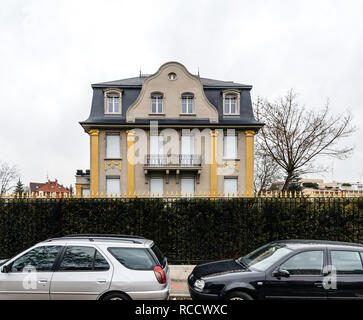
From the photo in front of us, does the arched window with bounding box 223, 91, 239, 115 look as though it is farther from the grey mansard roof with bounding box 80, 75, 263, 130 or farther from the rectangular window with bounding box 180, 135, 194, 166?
the rectangular window with bounding box 180, 135, 194, 166

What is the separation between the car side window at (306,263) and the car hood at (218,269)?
91 centimetres

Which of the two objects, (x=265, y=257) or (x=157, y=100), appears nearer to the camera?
(x=265, y=257)

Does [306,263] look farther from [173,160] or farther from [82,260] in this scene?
[173,160]

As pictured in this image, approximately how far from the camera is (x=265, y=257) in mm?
6105

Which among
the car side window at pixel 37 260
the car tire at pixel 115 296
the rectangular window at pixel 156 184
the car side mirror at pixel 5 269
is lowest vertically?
the car tire at pixel 115 296

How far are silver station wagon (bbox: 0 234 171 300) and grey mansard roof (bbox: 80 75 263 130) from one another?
51.5 ft

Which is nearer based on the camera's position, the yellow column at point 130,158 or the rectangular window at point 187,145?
the yellow column at point 130,158

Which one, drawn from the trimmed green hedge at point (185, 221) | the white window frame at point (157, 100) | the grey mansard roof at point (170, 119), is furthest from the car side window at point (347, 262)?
the white window frame at point (157, 100)

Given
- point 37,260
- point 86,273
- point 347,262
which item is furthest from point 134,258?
point 347,262

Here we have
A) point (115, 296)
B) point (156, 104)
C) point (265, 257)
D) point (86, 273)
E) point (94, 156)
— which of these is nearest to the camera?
point (115, 296)

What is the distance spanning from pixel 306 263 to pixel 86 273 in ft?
14.1

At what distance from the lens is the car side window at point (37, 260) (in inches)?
217

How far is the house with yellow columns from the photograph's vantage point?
20.9m

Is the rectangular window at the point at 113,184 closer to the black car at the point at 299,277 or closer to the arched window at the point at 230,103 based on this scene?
the arched window at the point at 230,103
